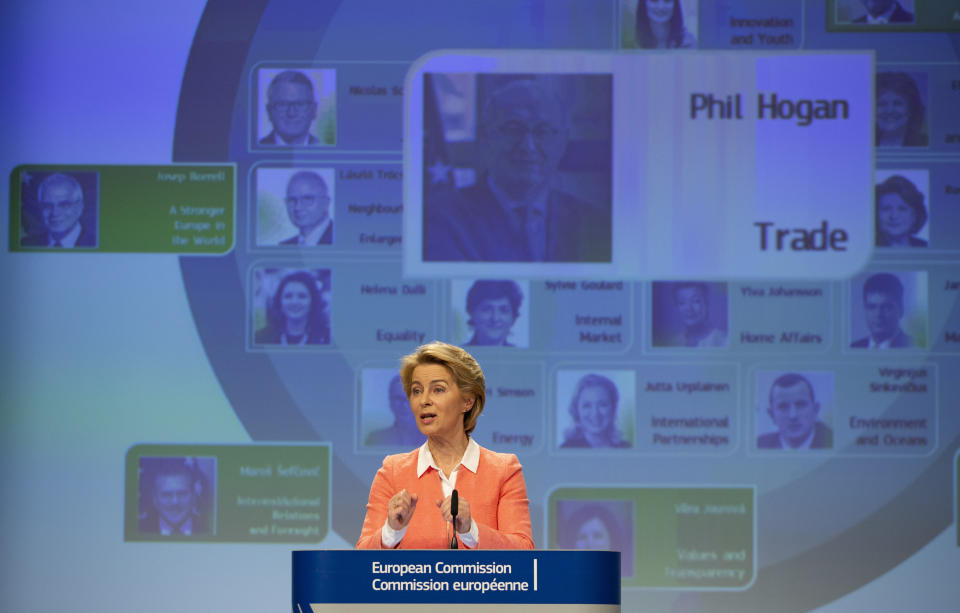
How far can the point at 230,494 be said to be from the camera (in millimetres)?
4094

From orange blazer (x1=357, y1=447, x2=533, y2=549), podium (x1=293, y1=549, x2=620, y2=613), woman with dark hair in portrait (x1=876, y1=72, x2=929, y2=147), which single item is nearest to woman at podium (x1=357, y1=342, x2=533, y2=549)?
orange blazer (x1=357, y1=447, x2=533, y2=549)

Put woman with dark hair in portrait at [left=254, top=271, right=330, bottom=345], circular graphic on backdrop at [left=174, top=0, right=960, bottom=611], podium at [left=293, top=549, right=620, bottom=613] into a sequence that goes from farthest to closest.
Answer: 1. woman with dark hair in portrait at [left=254, top=271, right=330, bottom=345]
2. circular graphic on backdrop at [left=174, top=0, right=960, bottom=611]
3. podium at [left=293, top=549, right=620, bottom=613]

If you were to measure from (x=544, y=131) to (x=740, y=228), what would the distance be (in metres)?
0.79

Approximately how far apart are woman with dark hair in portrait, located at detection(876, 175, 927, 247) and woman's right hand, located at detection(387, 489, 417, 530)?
2.47 m

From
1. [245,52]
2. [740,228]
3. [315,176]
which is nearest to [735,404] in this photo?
[740,228]

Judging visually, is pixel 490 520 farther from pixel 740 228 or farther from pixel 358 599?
pixel 740 228

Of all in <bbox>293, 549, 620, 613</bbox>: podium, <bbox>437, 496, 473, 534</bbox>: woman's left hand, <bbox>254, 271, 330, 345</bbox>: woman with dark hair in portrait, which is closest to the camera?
<bbox>293, 549, 620, 613</bbox>: podium

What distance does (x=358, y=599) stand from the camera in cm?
197

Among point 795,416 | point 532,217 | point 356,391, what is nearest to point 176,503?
point 356,391

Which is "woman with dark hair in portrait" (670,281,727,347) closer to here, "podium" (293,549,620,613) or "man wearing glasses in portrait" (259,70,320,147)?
"man wearing glasses in portrait" (259,70,320,147)

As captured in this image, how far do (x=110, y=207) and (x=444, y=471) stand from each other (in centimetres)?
223

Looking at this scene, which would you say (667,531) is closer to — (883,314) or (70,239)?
(883,314)

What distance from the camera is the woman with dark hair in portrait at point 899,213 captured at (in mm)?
4070

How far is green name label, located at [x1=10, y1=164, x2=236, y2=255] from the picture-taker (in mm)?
4168
